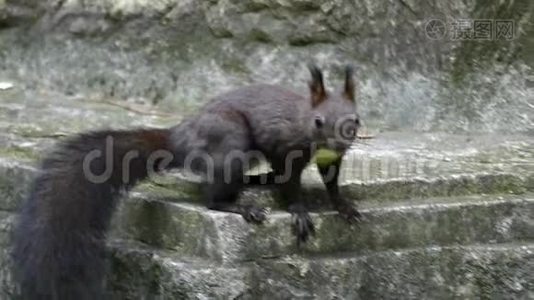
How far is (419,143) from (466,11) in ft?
1.82

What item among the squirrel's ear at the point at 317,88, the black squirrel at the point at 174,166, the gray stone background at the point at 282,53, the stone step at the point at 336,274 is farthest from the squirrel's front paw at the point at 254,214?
the gray stone background at the point at 282,53

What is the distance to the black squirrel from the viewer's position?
3094 mm

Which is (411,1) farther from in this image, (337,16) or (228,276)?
(228,276)

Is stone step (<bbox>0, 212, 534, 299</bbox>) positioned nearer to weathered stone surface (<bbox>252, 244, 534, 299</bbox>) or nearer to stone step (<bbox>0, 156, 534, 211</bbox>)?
weathered stone surface (<bbox>252, 244, 534, 299</bbox>)

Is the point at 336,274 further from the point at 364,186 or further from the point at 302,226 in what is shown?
the point at 364,186

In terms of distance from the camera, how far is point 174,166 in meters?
3.41

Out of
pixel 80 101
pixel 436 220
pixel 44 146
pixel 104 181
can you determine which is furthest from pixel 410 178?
pixel 80 101

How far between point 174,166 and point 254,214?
365 mm

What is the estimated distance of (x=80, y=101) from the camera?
15.8 feet

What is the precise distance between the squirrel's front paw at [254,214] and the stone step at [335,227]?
0.7 inches

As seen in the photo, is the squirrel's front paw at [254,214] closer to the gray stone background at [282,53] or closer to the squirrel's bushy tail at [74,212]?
the squirrel's bushy tail at [74,212]

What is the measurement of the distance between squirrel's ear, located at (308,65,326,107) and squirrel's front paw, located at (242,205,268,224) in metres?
0.34

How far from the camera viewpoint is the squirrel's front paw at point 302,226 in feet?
10.5

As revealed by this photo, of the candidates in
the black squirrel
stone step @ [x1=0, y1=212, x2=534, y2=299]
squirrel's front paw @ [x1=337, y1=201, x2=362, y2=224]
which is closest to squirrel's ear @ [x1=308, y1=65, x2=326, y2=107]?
the black squirrel
